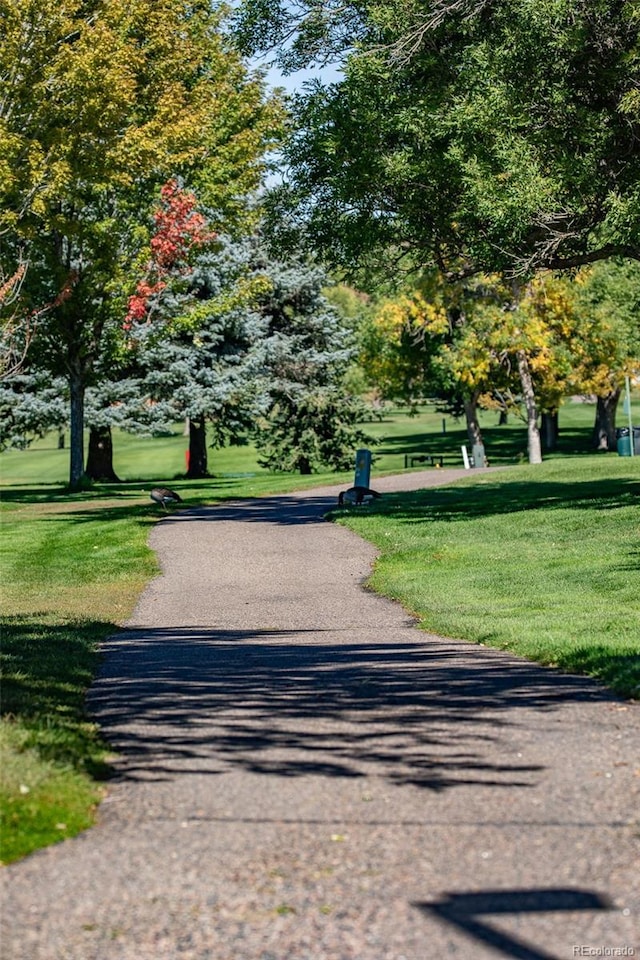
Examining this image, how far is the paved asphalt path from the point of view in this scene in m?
4.69

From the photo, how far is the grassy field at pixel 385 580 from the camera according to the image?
22.9 feet

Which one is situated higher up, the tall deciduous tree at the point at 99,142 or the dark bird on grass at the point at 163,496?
the tall deciduous tree at the point at 99,142

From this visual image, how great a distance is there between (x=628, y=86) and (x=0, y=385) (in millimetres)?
26420

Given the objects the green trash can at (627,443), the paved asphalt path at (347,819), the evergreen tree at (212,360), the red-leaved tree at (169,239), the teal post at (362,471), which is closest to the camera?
the paved asphalt path at (347,819)

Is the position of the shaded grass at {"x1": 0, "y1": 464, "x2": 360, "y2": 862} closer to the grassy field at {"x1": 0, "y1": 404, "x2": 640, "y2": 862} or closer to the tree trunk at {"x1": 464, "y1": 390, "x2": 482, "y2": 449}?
the grassy field at {"x1": 0, "y1": 404, "x2": 640, "y2": 862}

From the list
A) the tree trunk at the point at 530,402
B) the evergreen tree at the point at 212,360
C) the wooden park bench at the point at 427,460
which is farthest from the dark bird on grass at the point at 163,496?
the tree trunk at the point at 530,402

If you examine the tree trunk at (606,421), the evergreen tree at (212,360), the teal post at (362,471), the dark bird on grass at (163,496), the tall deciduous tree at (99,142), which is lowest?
the dark bird on grass at (163,496)

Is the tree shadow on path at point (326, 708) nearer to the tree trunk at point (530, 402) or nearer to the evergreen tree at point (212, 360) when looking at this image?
the evergreen tree at point (212, 360)

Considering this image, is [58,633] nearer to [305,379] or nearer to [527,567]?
[527,567]

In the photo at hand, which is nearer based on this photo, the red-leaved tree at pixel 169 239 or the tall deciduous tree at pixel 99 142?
the tall deciduous tree at pixel 99 142

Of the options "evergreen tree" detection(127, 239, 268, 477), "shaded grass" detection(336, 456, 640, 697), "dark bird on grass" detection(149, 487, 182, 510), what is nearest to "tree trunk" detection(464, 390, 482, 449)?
"evergreen tree" detection(127, 239, 268, 477)

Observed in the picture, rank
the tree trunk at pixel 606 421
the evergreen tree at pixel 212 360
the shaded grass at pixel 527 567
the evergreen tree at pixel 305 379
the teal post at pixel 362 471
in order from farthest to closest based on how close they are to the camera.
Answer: the tree trunk at pixel 606 421 < the evergreen tree at pixel 305 379 < the evergreen tree at pixel 212 360 < the teal post at pixel 362 471 < the shaded grass at pixel 527 567

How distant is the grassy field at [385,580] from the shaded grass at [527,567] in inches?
1.2

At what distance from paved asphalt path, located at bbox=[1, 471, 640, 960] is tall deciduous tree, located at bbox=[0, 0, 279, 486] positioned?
1721 centimetres
